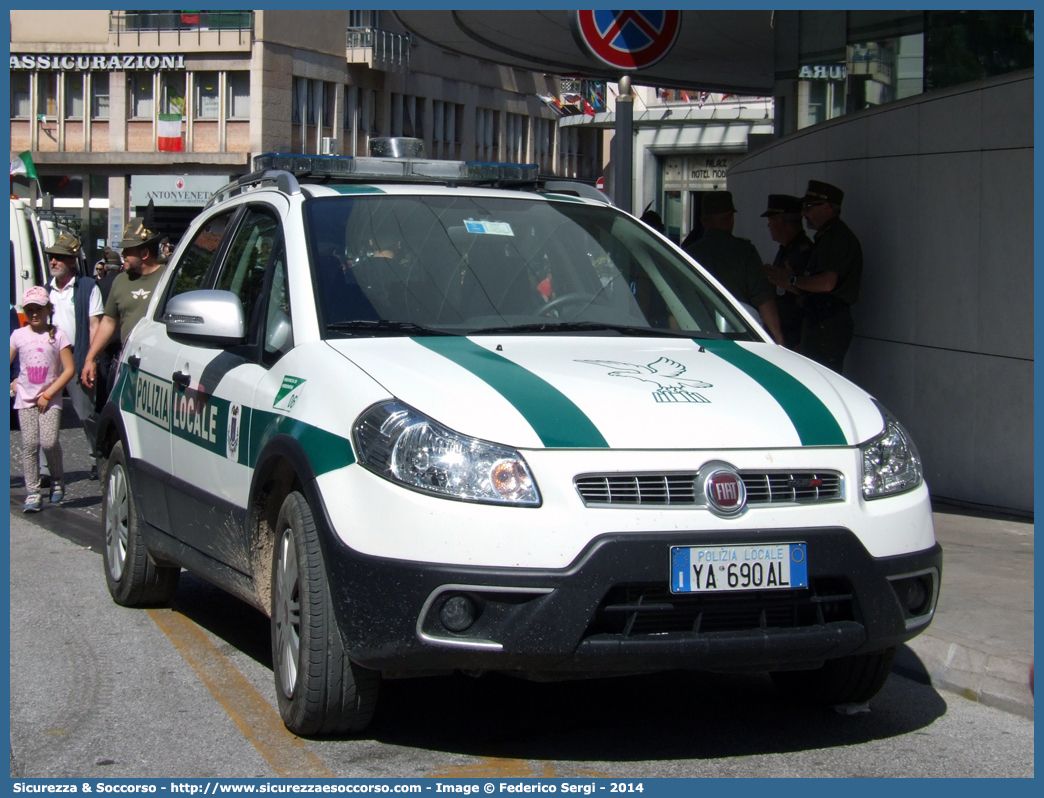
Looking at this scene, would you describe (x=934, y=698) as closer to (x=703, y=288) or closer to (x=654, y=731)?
(x=654, y=731)

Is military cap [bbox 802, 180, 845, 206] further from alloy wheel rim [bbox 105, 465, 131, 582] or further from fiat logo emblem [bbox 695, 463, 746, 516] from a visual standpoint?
fiat logo emblem [bbox 695, 463, 746, 516]

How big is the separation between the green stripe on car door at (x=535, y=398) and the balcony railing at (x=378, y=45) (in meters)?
55.9

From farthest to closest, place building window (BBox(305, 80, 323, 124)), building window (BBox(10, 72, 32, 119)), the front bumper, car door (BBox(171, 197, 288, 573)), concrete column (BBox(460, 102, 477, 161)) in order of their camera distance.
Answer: concrete column (BBox(460, 102, 477, 161))
building window (BBox(305, 80, 323, 124))
building window (BBox(10, 72, 32, 119))
car door (BBox(171, 197, 288, 573))
the front bumper

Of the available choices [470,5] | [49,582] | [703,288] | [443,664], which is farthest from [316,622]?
[470,5]

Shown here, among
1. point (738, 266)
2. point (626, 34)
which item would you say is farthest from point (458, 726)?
point (626, 34)

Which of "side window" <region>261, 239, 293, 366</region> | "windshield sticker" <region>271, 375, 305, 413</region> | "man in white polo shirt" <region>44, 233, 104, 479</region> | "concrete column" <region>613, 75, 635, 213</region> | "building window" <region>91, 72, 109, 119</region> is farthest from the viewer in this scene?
"building window" <region>91, 72, 109, 119</region>

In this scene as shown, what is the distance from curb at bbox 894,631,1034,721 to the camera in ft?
17.5

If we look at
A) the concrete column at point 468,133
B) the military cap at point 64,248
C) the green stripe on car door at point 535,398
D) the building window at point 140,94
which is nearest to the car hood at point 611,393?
the green stripe on car door at point 535,398

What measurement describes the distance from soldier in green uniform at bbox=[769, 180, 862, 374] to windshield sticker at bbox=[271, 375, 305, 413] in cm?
552

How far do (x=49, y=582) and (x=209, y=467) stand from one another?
2352mm

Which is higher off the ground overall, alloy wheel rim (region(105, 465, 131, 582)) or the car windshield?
the car windshield

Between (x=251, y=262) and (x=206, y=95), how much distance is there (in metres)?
52.1

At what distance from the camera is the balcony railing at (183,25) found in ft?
179

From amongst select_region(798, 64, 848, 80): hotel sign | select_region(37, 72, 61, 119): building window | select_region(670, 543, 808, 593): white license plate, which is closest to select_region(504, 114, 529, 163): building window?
select_region(37, 72, 61, 119): building window
